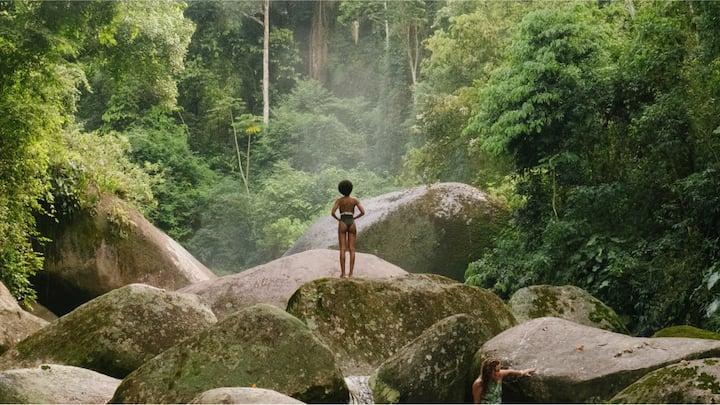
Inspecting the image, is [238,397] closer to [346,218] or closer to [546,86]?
[346,218]

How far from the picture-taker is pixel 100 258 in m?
16.4

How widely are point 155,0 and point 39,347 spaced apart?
8475 millimetres

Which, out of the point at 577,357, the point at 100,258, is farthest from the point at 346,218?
the point at 100,258

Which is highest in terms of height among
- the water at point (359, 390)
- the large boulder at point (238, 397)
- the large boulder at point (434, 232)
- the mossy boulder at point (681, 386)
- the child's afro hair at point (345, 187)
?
the child's afro hair at point (345, 187)

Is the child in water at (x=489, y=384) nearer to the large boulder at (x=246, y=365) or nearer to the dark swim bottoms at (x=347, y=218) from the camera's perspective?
the large boulder at (x=246, y=365)

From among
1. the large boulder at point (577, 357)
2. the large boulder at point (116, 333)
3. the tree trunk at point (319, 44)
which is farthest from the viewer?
the tree trunk at point (319, 44)

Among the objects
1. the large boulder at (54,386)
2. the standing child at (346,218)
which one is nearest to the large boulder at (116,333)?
the large boulder at (54,386)

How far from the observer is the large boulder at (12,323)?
404 inches

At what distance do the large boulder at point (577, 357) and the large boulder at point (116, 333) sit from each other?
3184 mm

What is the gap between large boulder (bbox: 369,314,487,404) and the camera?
27.2ft

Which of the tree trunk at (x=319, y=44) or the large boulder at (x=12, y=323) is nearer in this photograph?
the large boulder at (x=12, y=323)

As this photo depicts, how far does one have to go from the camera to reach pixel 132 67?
49.9 ft

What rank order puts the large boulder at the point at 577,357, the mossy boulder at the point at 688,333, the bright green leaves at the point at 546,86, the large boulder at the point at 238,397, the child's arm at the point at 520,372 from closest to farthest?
the large boulder at the point at 238,397
the large boulder at the point at 577,357
the child's arm at the point at 520,372
the mossy boulder at the point at 688,333
the bright green leaves at the point at 546,86

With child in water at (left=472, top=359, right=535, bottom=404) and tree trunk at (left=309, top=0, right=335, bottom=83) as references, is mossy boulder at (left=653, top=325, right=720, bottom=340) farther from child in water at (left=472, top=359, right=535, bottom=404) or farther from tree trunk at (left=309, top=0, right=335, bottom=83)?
tree trunk at (left=309, top=0, right=335, bottom=83)
